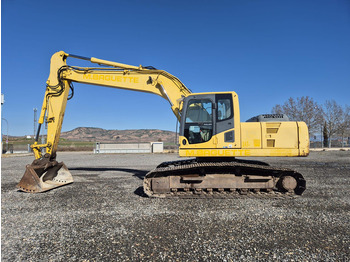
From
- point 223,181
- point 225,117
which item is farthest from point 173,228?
point 225,117

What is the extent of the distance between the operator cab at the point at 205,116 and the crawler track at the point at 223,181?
3.10 feet

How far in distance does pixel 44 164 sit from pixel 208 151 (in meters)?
5.70

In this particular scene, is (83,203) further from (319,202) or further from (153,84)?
(319,202)

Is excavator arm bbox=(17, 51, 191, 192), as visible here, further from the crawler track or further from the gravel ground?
the crawler track

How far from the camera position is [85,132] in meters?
143

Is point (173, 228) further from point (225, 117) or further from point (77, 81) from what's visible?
point (77, 81)

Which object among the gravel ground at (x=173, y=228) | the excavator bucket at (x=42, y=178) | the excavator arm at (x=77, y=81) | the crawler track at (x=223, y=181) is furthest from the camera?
the excavator arm at (x=77, y=81)

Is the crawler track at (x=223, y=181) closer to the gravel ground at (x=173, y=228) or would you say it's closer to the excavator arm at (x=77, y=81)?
the gravel ground at (x=173, y=228)

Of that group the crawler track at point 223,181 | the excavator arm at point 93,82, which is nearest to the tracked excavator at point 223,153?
the crawler track at point 223,181

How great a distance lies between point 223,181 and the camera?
666 centimetres

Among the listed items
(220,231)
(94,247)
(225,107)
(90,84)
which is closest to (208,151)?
(225,107)

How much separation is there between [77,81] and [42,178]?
3.79m

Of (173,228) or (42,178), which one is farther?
(42,178)

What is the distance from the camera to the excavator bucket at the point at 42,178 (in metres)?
7.27
